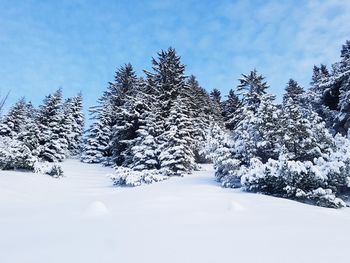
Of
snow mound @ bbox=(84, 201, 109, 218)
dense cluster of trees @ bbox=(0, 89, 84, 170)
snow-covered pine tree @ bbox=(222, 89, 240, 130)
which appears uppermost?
snow-covered pine tree @ bbox=(222, 89, 240, 130)

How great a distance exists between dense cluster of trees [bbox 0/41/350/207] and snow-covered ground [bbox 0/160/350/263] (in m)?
3.14

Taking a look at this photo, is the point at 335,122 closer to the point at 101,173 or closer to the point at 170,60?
the point at 170,60

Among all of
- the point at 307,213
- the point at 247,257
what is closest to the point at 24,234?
the point at 247,257

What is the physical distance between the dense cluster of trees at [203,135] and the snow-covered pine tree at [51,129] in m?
0.08

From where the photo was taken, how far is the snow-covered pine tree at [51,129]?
25688 mm

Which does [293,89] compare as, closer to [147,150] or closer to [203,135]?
→ [203,135]

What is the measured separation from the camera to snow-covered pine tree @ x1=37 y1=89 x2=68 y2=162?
84.3 feet

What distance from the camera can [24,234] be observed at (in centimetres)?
508

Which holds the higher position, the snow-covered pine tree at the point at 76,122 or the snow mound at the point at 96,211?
the snow-covered pine tree at the point at 76,122

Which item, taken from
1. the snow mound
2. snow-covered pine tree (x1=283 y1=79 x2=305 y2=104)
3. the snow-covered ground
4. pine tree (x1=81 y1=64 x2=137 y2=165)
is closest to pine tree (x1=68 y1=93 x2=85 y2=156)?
pine tree (x1=81 y1=64 x2=137 y2=165)

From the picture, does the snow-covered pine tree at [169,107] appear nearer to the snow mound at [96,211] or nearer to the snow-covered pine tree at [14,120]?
the snow mound at [96,211]

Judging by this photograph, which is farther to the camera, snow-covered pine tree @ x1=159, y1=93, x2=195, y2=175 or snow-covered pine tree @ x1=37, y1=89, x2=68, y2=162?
snow-covered pine tree @ x1=37, y1=89, x2=68, y2=162

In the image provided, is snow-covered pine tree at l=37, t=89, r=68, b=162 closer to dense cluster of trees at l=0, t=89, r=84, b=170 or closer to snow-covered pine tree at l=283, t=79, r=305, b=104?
dense cluster of trees at l=0, t=89, r=84, b=170

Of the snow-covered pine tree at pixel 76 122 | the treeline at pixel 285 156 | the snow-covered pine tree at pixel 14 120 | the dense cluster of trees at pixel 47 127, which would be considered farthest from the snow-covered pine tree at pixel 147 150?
the snow-covered pine tree at pixel 76 122
